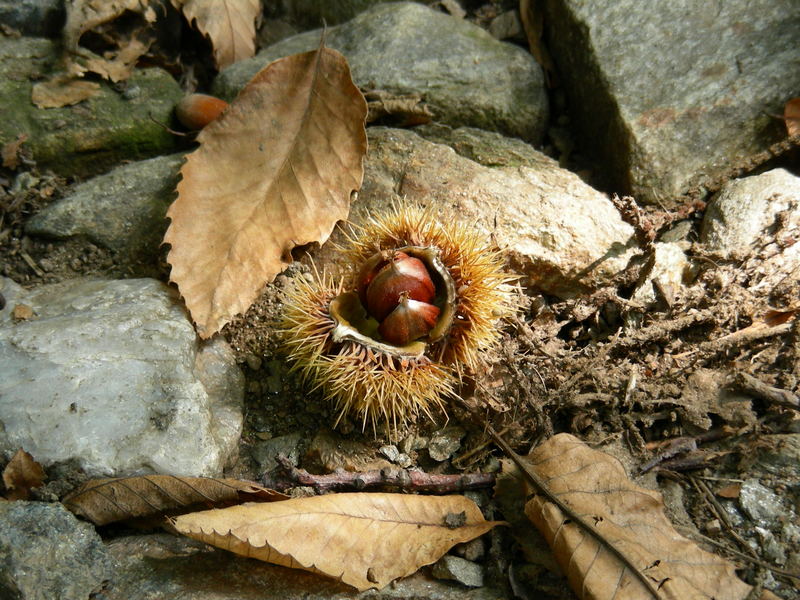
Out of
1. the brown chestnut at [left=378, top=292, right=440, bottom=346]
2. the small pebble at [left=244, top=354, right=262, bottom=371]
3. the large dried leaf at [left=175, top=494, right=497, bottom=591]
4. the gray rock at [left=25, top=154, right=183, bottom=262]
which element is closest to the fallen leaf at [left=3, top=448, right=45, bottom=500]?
the large dried leaf at [left=175, top=494, right=497, bottom=591]

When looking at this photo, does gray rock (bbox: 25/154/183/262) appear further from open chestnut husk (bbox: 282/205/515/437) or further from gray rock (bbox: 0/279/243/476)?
open chestnut husk (bbox: 282/205/515/437)

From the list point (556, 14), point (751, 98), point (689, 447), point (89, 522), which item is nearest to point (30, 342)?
point (89, 522)

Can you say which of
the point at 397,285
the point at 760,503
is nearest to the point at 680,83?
the point at 397,285

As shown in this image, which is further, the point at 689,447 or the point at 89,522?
the point at 689,447

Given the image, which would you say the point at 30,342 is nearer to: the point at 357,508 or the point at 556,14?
the point at 357,508

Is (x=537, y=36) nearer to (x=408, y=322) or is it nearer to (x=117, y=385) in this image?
(x=408, y=322)

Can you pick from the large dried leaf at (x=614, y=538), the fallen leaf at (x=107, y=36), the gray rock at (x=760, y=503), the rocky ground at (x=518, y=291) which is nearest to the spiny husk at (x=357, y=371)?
the rocky ground at (x=518, y=291)
